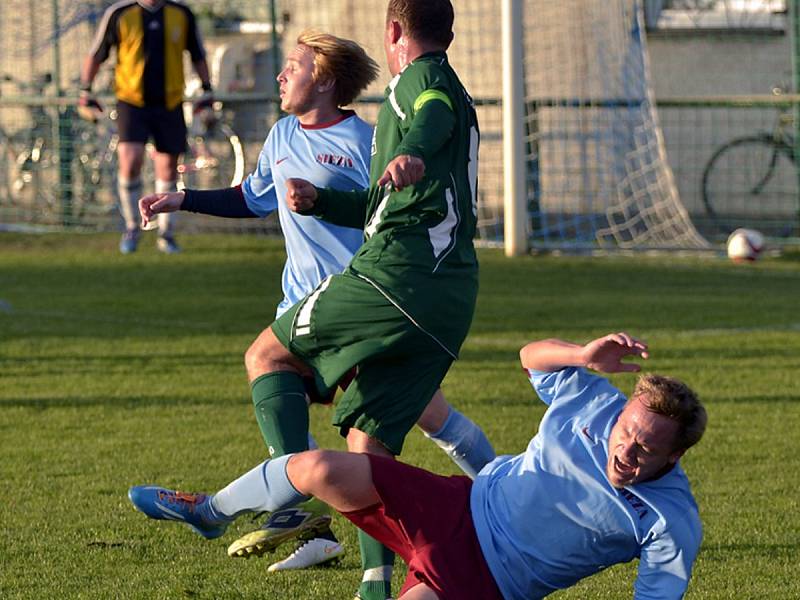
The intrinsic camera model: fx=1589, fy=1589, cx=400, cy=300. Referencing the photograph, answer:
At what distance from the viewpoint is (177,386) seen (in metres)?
8.03

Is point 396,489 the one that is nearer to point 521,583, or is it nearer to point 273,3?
point 521,583

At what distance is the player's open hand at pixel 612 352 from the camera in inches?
150

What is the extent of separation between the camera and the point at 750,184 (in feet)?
57.8

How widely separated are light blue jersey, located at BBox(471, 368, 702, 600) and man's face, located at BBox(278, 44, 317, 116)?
156 cm

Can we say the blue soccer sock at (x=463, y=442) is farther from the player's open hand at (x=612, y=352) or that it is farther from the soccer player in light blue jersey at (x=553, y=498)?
the player's open hand at (x=612, y=352)

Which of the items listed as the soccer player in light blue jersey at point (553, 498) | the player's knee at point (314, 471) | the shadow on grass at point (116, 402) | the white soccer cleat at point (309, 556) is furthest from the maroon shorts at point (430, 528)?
the shadow on grass at point (116, 402)

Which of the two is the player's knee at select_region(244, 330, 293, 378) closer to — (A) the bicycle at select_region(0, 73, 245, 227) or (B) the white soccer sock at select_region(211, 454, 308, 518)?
(B) the white soccer sock at select_region(211, 454, 308, 518)

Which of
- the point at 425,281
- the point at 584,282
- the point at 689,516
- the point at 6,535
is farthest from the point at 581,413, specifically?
the point at 584,282

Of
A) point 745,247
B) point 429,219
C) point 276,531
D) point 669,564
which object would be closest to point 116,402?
point 276,531

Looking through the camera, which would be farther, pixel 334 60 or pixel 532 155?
pixel 532 155

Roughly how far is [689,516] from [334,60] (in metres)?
2.04

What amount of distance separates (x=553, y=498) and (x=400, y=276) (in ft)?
2.71

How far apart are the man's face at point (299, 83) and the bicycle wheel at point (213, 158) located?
35.6ft

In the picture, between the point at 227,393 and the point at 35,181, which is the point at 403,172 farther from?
the point at 35,181
